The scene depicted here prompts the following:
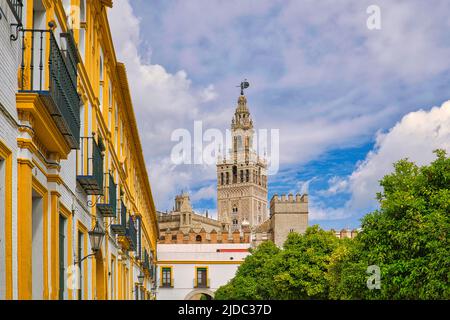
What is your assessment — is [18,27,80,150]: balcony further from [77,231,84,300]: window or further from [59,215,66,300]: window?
[77,231,84,300]: window

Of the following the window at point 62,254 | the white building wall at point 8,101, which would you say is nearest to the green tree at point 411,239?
the window at point 62,254

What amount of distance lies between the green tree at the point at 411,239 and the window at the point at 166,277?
5633 cm

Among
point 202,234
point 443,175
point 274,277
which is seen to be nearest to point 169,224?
point 202,234

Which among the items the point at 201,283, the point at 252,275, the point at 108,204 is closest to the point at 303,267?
the point at 252,275

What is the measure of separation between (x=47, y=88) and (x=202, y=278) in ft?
250

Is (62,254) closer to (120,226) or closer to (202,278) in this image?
(120,226)

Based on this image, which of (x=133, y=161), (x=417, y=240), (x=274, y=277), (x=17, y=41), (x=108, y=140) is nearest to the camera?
(x=17, y=41)

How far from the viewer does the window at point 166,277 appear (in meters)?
85.2

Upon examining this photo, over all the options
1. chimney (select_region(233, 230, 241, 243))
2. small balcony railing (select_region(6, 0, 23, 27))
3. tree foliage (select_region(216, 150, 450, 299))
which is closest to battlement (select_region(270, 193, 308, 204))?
chimney (select_region(233, 230, 241, 243))

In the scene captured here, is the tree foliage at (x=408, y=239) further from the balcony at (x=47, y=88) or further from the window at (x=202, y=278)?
the window at (x=202, y=278)

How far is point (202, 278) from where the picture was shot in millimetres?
86500
